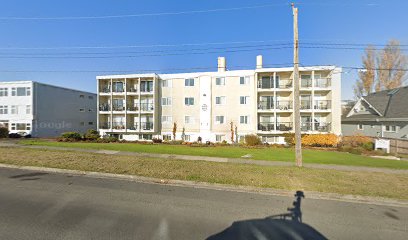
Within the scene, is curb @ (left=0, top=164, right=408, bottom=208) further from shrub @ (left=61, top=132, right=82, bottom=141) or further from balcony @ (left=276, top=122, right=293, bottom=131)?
balcony @ (left=276, top=122, right=293, bottom=131)

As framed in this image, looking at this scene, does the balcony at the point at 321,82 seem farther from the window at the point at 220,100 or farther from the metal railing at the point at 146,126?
the metal railing at the point at 146,126

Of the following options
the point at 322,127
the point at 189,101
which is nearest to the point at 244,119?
the point at 189,101

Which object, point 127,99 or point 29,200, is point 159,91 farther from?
point 29,200

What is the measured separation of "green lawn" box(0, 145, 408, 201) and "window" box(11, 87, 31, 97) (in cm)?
2879

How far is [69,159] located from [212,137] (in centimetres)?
1910

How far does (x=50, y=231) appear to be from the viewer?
4.25 meters

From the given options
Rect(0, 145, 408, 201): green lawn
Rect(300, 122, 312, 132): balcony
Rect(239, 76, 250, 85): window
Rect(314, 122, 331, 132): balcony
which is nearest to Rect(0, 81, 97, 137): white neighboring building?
Rect(0, 145, 408, 201): green lawn

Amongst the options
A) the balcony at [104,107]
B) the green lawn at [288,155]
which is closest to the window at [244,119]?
the green lawn at [288,155]

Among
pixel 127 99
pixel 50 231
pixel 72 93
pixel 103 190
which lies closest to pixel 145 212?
pixel 50 231

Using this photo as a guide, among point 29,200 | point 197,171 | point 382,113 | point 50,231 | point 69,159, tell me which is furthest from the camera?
point 382,113

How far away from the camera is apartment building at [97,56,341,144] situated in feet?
89.4

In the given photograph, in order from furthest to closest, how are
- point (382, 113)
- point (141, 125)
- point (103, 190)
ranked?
point (141, 125) → point (382, 113) → point (103, 190)

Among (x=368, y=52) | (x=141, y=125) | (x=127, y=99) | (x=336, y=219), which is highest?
(x=368, y=52)

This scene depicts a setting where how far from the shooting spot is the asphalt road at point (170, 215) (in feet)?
14.4
